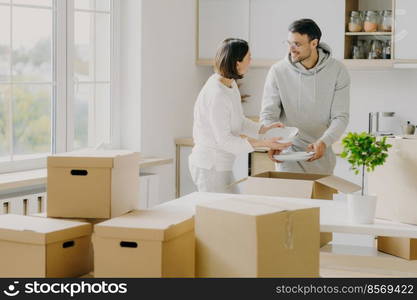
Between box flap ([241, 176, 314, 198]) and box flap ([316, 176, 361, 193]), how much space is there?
60mm

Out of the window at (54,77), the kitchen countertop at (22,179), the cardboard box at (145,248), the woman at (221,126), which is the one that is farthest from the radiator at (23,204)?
the cardboard box at (145,248)

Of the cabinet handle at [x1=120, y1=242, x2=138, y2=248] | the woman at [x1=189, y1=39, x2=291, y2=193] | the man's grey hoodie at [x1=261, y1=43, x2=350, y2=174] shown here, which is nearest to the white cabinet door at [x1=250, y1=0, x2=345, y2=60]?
the man's grey hoodie at [x1=261, y1=43, x2=350, y2=174]

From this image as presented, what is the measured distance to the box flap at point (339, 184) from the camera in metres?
2.83

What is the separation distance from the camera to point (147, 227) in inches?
84.3

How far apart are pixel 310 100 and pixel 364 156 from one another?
1155mm

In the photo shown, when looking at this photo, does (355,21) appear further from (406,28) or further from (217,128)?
(217,128)

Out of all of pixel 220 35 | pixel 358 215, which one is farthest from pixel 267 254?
pixel 220 35

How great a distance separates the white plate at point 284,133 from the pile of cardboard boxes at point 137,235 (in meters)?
1.26

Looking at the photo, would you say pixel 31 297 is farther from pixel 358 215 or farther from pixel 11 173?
pixel 11 173

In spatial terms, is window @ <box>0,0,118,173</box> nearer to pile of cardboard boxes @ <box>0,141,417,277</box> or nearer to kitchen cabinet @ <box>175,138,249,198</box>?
kitchen cabinet @ <box>175,138,249,198</box>

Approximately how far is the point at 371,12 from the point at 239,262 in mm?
3340

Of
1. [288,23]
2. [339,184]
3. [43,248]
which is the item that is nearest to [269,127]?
[339,184]

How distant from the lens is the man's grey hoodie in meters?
3.69

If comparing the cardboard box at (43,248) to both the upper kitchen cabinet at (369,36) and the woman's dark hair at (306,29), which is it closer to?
the woman's dark hair at (306,29)
